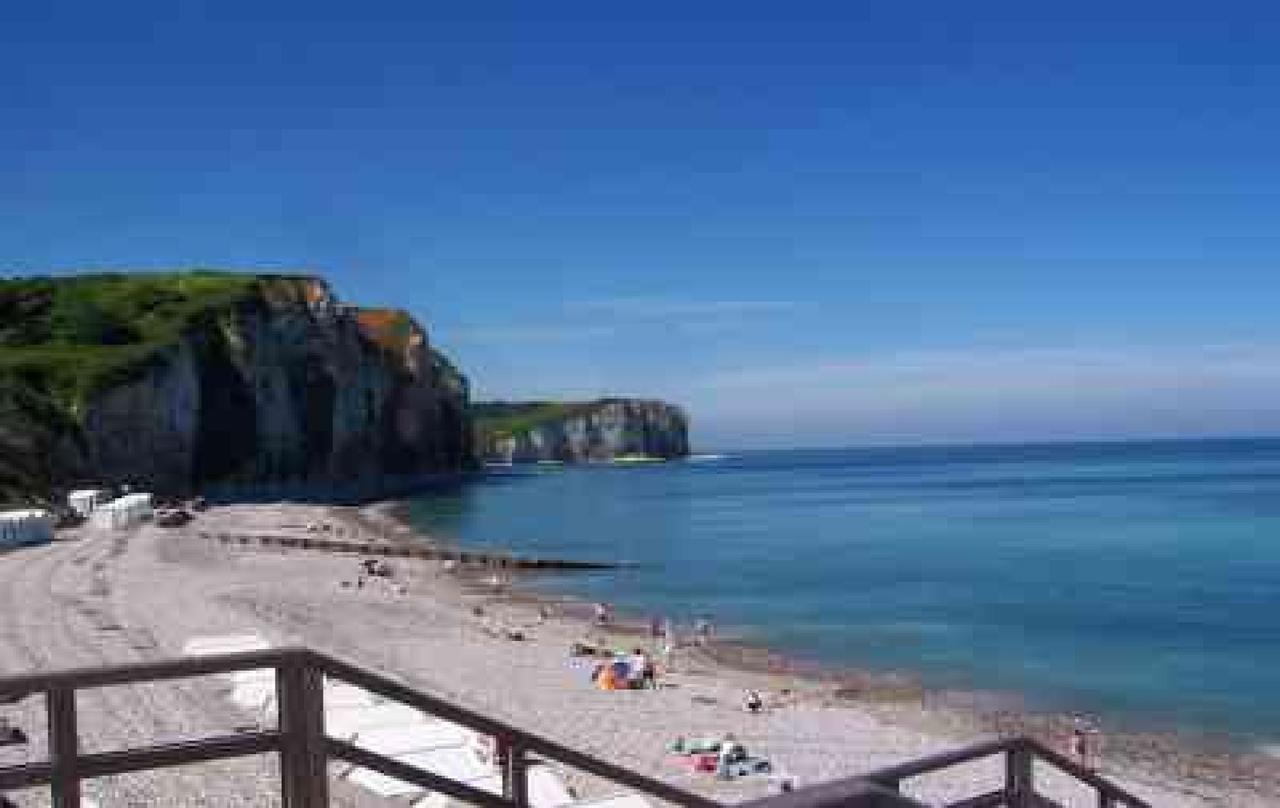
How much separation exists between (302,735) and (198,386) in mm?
100145

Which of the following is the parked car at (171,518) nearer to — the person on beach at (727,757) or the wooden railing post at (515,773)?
the person on beach at (727,757)

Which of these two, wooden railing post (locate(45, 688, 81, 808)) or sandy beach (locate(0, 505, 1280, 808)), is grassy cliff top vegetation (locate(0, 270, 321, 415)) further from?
wooden railing post (locate(45, 688, 81, 808))

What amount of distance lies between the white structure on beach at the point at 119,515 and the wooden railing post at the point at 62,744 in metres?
59.0

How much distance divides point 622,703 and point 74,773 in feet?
73.4

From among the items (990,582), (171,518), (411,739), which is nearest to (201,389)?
(171,518)

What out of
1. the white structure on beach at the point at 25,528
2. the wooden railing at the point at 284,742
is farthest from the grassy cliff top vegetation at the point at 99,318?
the wooden railing at the point at 284,742

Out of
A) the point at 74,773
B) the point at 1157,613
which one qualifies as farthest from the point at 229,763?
the point at 1157,613

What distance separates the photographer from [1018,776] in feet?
19.2

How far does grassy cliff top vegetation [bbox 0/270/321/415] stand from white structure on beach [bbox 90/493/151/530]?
64.0 ft

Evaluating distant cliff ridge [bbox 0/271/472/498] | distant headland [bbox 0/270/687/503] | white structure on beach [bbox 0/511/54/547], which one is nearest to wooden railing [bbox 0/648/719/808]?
white structure on beach [bbox 0/511/54/547]

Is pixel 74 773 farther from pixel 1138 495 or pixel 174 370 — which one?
pixel 1138 495

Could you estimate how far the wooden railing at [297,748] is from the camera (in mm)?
4633

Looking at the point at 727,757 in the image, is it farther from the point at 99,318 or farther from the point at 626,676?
the point at 99,318

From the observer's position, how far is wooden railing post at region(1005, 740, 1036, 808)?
5.81m
